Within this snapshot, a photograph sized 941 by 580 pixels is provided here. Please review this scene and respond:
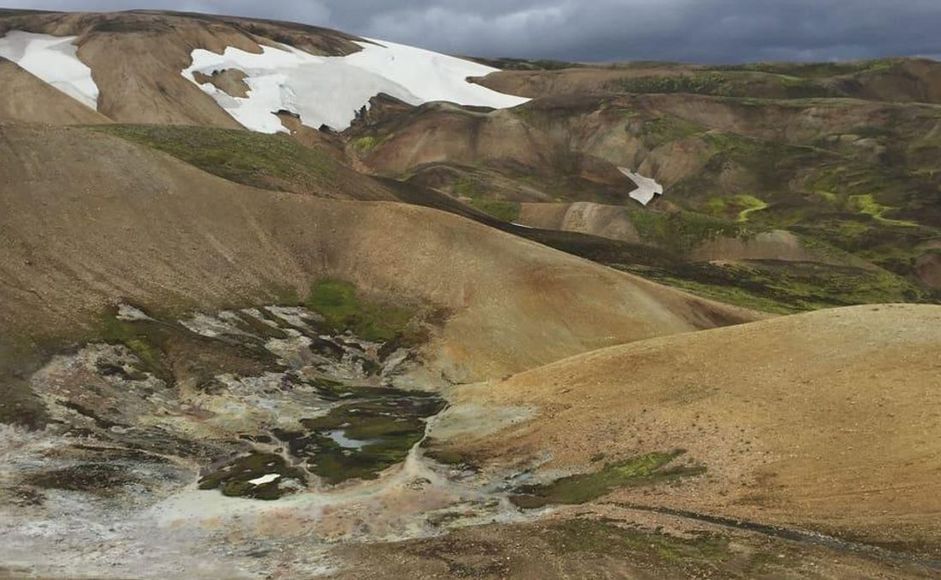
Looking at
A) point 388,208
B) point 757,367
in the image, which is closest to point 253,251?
point 388,208

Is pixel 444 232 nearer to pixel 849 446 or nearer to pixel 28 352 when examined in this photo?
pixel 28 352

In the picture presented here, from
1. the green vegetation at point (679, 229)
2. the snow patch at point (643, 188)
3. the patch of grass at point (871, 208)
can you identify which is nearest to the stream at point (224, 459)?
the green vegetation at point (679, 229)

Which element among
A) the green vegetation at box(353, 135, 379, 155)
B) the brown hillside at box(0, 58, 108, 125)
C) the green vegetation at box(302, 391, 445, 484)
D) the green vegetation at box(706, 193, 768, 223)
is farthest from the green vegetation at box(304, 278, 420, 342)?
the green vegetation at box(353, 135, 379, 155)

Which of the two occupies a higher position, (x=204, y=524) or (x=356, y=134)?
(x=356, y=134)

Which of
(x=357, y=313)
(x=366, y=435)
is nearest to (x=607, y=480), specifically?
(x=366, y=435)

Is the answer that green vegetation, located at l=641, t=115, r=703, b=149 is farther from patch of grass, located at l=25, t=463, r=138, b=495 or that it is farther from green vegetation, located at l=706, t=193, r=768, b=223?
patch of grass, located at l=25, t=463, r=138, b=495

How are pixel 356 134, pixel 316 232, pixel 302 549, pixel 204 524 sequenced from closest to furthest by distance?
pixel 302 549, pixel 204 524, pixel 316 232, pixel 356 134
